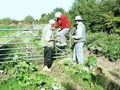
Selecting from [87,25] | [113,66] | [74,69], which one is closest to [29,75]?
[74,69]

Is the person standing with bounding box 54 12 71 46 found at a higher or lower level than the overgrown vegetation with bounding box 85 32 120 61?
higher

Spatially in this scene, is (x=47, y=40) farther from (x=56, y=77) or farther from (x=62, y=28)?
(x=62, y=28)

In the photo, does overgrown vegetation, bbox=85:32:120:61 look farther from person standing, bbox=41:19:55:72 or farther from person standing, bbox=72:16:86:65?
person standing, bbox=41:19:55:72

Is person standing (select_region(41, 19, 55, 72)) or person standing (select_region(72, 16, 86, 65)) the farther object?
person standing (select_region(72, 16, 86, 65))

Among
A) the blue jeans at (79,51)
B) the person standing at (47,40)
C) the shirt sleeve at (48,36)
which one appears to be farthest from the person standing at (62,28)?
the shirt sleeve at (48,36)

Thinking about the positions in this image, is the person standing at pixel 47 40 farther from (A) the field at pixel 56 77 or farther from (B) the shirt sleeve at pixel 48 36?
(A) the field at pixel 56 77

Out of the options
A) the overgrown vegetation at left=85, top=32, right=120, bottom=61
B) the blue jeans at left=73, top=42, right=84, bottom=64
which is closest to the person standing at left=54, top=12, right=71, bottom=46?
the blue jeans at left=73, top=42, right=84, bottom=64

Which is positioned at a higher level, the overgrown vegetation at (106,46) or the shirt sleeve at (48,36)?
the shirt sleeve at (48,36)

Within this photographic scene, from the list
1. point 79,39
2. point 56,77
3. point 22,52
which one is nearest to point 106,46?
point 79,39

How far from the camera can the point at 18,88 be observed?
5.84 metres

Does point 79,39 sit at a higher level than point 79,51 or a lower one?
higher

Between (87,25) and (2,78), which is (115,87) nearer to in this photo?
(2,78)

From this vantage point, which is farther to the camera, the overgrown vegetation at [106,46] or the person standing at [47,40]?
the overgrown vegetation at [106,46]

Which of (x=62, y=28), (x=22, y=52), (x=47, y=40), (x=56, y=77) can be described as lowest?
(x=56, y=77)
